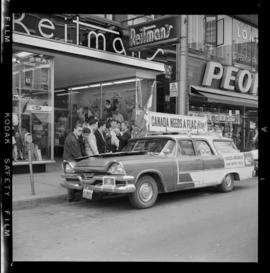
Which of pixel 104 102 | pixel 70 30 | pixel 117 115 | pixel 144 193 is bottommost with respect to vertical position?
pixel 144 193

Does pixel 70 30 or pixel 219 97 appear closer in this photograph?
pixel 70 30

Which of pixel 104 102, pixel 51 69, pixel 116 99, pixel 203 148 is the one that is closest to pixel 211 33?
pixel 116 99

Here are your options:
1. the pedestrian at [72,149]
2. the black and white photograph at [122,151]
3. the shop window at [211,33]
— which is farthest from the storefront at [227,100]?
the pedestrian at [72,149]

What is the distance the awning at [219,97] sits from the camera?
1709 cm

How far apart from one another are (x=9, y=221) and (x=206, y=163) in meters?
5.95

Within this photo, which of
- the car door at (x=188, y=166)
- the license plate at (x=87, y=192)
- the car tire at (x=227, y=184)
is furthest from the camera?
the car tire at (x=227, y=184)

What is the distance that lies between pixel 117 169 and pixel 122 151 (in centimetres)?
174

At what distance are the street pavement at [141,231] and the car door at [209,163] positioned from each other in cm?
51

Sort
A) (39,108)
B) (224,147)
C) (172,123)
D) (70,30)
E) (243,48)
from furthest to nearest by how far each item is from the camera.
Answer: (243,48), (70,30), (39,108), (172,123), (224,147)

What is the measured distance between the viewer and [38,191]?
28.7 feet

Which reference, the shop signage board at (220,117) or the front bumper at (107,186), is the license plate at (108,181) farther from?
the shop signage board at (220,117)

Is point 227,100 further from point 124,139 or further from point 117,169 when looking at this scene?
point 117,169

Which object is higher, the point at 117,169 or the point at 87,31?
the point at 87,31
